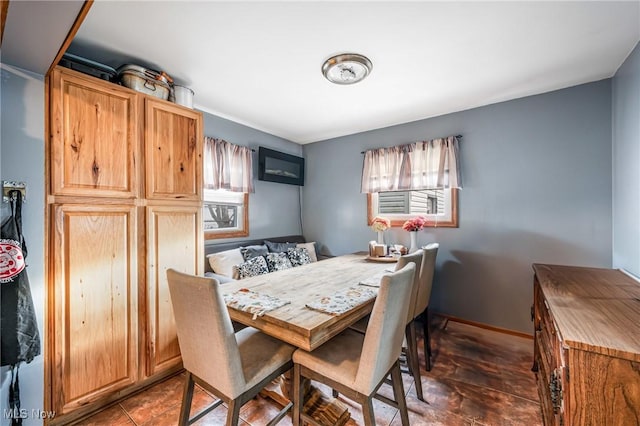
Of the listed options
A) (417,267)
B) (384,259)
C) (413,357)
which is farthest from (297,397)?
(384,259)

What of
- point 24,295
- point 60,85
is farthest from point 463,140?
point 24,295

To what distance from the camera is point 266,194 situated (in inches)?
143

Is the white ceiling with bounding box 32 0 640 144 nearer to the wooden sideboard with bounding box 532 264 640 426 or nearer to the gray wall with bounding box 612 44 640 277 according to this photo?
the gray wall with bounding box 612 44 640 277

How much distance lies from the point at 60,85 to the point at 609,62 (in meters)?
3.71

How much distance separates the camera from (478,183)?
2795 millimetres

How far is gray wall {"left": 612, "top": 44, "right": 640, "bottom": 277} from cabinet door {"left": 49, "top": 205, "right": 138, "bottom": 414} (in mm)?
3313

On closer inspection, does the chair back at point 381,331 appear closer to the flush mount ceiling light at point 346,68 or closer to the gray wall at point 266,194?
the flush mount ceiling light at point 346,68

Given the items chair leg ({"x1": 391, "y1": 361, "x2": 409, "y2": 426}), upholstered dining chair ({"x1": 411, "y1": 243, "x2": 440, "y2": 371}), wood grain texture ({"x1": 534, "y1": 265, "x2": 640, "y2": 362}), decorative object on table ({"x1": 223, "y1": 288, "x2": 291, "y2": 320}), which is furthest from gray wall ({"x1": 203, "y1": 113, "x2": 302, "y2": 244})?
wood grain texture ({"x1": 534, "y1": 265, "x2": 640, "y2": 362})

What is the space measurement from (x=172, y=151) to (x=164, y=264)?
2.75 ft

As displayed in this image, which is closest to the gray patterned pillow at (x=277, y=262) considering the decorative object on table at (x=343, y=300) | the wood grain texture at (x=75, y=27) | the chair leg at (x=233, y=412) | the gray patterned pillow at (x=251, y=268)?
the gray patterned pillow at (x=251, y=268)

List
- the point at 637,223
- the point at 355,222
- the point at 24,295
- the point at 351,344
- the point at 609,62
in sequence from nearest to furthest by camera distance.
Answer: the point at 24,295 < the point at 351,344 < the point at 637,223 < the point at 609,62 < the point at 355,222

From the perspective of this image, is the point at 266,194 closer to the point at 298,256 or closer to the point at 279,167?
the point at 279,167

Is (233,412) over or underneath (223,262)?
underneath

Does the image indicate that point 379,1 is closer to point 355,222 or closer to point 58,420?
point 355,222
